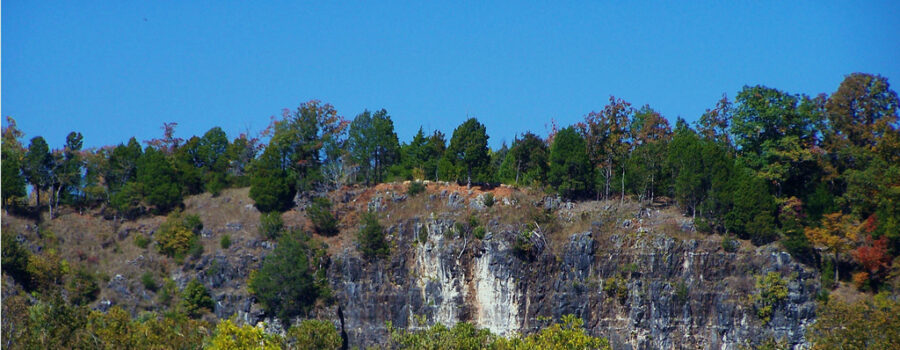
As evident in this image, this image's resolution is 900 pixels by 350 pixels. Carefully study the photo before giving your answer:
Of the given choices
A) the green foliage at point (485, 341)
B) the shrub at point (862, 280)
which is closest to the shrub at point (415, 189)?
the green foliage at point (485, 341)

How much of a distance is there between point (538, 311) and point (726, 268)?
11740mm

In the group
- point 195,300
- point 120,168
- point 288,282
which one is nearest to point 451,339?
point 288,282

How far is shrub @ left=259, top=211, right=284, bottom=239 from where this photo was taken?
3302 inches

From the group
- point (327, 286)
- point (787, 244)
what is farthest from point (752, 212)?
point (327, 286)

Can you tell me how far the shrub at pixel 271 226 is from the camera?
83.9 m

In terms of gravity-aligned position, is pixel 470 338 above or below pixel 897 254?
below

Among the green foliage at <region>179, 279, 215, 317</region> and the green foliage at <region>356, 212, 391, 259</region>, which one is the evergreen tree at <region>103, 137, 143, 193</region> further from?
the green foliage at <region>356, 212, 391, 259</region>

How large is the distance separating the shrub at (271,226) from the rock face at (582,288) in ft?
18.7

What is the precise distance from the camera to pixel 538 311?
249 feet

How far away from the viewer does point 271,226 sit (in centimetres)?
8388

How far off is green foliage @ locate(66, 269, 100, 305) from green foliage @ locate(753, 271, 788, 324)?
4193 centimetres

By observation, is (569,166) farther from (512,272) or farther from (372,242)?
(372,242)

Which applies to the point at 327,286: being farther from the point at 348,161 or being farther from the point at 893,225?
the point at 893,225

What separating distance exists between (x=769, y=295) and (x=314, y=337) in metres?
27.5
